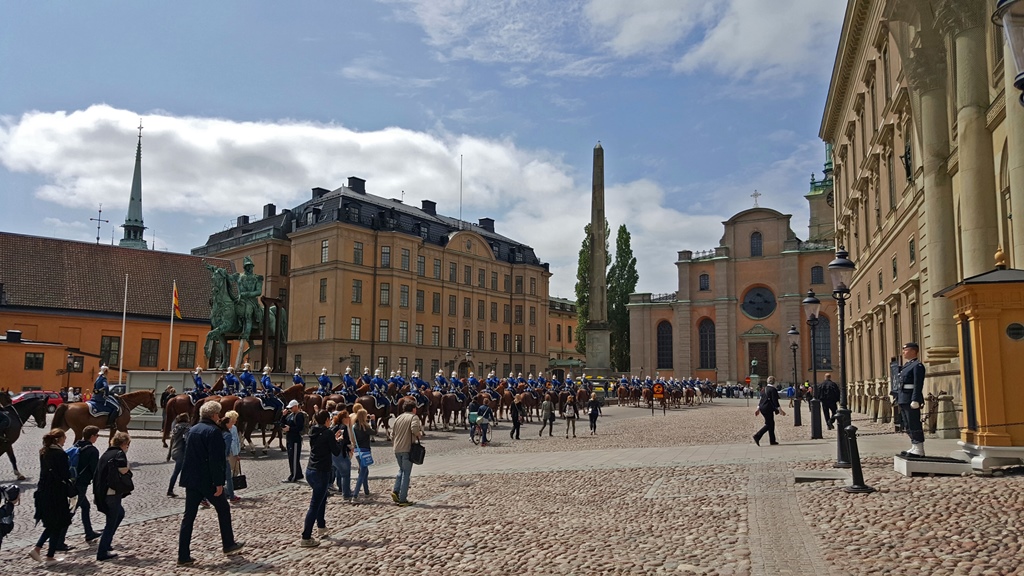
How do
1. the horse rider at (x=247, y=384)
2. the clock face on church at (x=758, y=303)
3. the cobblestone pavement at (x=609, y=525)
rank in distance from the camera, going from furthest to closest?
the clock face on church at (x=758, y=303) → the horse rider at (x=247, y=384) → the cobblestone pavement at (x=609, y=525)

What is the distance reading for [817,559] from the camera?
292 inches

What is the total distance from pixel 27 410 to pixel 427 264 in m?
53.0

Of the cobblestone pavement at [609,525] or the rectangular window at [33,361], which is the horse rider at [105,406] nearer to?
the cobblestone pavement at [609,525]

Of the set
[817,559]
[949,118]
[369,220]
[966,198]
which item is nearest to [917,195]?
[949,118]

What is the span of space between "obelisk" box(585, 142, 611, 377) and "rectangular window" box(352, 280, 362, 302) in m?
19.7

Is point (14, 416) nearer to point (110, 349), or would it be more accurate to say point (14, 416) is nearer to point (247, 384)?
point (247, 384)

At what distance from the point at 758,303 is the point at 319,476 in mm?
73304

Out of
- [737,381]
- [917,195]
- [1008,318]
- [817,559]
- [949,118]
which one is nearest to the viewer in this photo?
[817,559]

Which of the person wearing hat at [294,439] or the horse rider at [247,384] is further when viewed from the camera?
the horse rider at [247,384]

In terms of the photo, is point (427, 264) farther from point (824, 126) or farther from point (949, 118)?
point (949, 118)

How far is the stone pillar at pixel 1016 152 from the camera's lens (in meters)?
14.9

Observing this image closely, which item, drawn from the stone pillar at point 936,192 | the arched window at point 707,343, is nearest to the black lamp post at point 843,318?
the stone pillar at point 936,192

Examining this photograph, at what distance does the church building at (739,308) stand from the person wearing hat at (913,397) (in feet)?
205

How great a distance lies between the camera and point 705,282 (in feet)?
264
